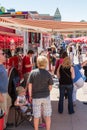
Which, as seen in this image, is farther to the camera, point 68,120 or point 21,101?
point 68,120

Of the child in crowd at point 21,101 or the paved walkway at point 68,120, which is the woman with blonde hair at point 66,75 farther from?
the child in crowd at point 21,101

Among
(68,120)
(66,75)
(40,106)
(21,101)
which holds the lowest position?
(68,120)

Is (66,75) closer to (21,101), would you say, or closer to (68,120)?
(68,120)

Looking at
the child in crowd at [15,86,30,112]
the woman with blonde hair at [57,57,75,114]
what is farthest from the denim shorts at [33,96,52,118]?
the woman with blonde hair at [57,57,75,114]

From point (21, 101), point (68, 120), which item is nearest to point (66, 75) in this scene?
point (68, 120)

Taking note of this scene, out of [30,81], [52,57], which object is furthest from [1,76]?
[52,57]

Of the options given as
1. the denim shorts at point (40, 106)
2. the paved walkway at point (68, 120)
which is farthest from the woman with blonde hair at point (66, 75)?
the denim shorts at point (40, 106)

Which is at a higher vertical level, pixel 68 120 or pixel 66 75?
pixel 66 75

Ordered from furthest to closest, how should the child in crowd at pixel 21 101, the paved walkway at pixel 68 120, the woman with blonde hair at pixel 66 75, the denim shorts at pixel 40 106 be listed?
the woman with blonde hair at pixel 66 75
the paved walkway at pixel 68 120
the child in crowd at pixel 21 101
the denim shorts at pixel 40 106

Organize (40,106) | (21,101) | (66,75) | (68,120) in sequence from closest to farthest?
(40,106), (21,101), (68,120), (66,75)

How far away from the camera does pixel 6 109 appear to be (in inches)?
253

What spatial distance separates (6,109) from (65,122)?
5.16 feet

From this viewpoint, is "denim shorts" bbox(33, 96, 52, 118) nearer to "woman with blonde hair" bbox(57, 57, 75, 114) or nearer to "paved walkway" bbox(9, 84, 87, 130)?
"paved walkway" bbox(9, 84, 87, 130)

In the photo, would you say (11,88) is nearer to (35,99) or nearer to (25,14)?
(35,99)
